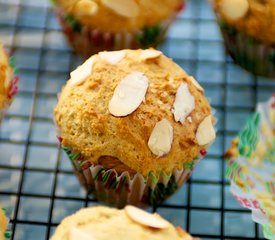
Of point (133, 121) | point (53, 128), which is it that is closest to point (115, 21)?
point (53, 128)

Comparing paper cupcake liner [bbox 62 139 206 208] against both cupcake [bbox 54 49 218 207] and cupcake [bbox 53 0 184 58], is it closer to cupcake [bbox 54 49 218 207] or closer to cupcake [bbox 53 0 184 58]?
cupcake [bbox 54 49 218 207]

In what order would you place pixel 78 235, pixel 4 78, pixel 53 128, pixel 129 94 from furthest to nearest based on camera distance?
pixel 53 128, pixel 4 78, pixel 129 94, pixel 78 235

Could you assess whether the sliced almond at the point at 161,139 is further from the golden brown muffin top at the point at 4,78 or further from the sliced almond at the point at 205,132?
the golden brown muffin top at the point at 4,78

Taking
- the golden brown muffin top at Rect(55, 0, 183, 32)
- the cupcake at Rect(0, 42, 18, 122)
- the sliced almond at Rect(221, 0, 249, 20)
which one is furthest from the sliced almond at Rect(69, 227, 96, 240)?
the sliced almond at Rect(221, 0, 249, 20)

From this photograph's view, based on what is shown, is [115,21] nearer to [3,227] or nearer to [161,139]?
[161,139]

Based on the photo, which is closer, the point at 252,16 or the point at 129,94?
the point at 129,94

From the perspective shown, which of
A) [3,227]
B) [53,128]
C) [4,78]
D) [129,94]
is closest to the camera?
[3,227]

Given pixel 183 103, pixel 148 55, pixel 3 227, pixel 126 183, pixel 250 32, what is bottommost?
pixel 3 227

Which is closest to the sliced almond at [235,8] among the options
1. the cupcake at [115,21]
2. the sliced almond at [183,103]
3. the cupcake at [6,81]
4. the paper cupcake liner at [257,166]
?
the cupcake at [115,21]
